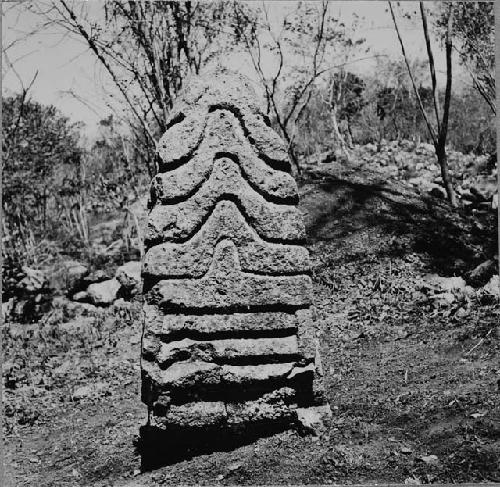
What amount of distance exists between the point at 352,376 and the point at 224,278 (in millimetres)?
1952

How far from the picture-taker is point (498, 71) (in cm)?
359

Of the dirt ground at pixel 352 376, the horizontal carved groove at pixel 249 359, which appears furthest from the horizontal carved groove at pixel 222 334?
the dirt ground at pixel 352 376

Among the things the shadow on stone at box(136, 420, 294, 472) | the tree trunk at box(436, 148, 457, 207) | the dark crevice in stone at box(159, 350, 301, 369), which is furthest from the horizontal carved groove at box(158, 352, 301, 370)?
the tree trunk at box(436, 148, 457, 207)

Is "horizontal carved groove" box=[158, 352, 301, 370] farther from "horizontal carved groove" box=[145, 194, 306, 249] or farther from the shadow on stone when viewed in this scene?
"horizontal carved groove" box=[145, 194, 306, 249]

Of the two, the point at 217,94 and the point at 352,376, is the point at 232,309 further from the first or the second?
the point at 352,376

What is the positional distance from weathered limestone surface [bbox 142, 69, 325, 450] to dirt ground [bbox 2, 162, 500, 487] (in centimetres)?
30

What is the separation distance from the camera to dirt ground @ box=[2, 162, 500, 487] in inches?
115

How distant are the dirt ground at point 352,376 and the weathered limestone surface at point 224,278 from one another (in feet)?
0.99

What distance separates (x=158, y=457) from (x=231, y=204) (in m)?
1.51

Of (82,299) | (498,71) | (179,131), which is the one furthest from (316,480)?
(82,299)

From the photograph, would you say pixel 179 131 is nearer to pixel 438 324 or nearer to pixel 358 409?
pixel 358 409

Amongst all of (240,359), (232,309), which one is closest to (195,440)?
(240,359)

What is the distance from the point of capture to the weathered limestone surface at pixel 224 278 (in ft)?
10.3

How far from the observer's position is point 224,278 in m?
3.23
